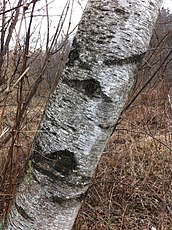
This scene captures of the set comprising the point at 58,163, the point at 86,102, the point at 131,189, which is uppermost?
the point at 86,102

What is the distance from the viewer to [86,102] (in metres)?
0.85

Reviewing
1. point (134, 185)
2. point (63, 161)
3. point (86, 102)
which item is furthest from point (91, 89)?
point (134, 185)

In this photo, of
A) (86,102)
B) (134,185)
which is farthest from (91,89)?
(134,185)

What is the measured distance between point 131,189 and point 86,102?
2123 mm

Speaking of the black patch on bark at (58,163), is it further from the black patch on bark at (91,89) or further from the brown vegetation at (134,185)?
the brown vegetation at (134,185)

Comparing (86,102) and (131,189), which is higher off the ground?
(86,102)

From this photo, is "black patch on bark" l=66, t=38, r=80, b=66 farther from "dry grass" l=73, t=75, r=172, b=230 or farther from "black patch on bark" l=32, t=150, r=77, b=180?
"dry grass" l=73, t=75, r=172, b=230

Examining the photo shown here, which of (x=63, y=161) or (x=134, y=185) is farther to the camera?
(x=134, y=185)

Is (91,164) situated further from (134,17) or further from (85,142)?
(134,17)

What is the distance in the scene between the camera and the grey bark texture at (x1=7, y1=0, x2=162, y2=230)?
85cm

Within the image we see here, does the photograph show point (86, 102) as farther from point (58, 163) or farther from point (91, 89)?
point (58, 163)

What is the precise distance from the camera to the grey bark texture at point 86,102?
847mm

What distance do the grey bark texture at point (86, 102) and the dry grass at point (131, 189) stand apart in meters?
1.14

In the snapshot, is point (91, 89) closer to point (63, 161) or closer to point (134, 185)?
point (63, 161)
